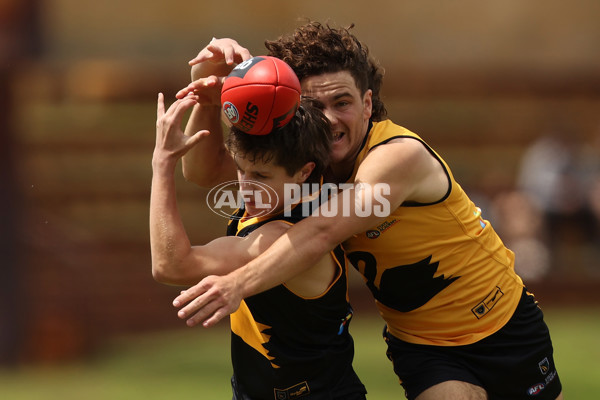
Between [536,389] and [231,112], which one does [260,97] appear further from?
[536,389]

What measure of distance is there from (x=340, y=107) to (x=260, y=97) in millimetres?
668

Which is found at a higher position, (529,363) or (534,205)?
(529,363)

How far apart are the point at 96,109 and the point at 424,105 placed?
465cm

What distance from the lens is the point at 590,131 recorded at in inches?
535

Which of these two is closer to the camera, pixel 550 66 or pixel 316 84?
pixel 316 84

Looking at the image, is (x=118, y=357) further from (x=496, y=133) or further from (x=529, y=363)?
(x=529, y=363)

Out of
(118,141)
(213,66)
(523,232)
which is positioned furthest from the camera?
(118,141)

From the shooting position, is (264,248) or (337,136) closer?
(264,248)

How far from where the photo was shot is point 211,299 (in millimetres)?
3504

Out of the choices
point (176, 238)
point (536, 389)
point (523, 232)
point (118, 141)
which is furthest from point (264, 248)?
point (118, 141)

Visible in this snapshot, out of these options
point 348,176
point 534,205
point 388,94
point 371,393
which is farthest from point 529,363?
point 388,94

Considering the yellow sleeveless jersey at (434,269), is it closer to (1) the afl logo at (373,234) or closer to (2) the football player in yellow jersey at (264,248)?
(1) the afl logo at (373,234)

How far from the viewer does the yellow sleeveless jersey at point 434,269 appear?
432 centimetres

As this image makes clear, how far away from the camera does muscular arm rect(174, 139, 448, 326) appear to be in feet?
11.6
